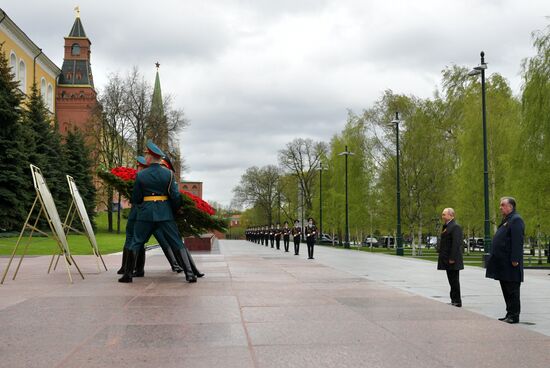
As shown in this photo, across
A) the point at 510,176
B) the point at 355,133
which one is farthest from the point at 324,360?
the point at 355,133

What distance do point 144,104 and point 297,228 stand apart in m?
29.8

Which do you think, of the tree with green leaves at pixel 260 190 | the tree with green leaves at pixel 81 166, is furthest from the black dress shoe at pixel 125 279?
the tree with green leaves at pixel 260 190

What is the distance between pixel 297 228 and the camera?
3145 centimetres

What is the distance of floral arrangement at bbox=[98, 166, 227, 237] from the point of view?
13.3m

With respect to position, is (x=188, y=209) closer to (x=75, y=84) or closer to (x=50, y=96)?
(x=50, y=96)

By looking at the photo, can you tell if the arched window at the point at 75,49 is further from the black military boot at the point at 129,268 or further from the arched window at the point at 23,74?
the black military boot at the point at 129,268

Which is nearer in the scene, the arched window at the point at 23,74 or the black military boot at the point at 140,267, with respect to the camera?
the black military boot at the point at 140,267

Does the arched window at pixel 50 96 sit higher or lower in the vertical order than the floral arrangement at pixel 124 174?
higher

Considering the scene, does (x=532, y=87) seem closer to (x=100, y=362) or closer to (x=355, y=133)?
(x=100, y=362)

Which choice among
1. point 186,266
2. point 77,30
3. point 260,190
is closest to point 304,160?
point 260,190

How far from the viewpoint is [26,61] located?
68875 millimetres

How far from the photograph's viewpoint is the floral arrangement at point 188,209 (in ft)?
43.6

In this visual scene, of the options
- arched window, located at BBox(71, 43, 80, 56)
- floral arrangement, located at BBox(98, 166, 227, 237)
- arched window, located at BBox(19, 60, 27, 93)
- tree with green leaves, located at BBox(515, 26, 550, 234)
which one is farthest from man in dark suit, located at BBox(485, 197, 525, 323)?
arched window, located at BBox(71, 43, 80, 56)

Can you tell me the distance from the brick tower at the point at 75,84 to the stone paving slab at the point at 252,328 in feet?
258
